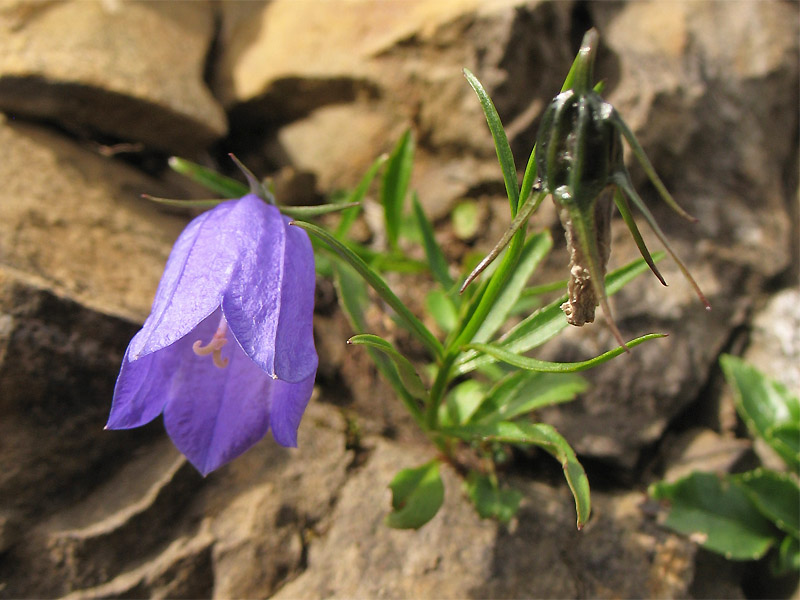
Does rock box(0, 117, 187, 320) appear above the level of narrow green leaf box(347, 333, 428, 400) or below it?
below

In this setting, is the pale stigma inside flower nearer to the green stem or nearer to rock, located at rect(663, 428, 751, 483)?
the green stem

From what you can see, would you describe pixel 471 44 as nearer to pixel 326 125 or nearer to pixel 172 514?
pixel 326 125

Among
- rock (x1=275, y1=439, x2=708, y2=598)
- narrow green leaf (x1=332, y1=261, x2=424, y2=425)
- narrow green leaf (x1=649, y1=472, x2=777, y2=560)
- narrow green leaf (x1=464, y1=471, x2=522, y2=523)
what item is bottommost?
rock (x1=275, y1=439, x2=708, y2=598)

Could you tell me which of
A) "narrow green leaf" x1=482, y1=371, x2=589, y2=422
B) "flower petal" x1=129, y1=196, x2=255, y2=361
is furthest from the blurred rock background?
"flower petal" x1=129, y1=196, x2=255, y2=361

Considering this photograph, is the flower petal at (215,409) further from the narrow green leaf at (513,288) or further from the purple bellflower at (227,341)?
the narrow green leaf at (513,288)

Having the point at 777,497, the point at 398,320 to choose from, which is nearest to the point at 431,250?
the point at 398,320

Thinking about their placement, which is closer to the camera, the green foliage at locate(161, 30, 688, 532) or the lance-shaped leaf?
the green foliage at locate(161, 30, 688, 532)

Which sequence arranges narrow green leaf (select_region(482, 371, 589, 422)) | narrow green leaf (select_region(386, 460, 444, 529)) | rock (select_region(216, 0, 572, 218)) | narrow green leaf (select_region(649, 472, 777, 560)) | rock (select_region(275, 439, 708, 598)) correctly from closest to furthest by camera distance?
narrow green leaf (select_region(386, 460, 444, 529)) < rock (select_region(275, 439, 708, 598)) < narrow green leaf (select_region(482, 371, 589, 422)) < narrow green leaf (select_region(649, 472, 777, 560)) < rock (select_region(216, 0, 572, 218))
